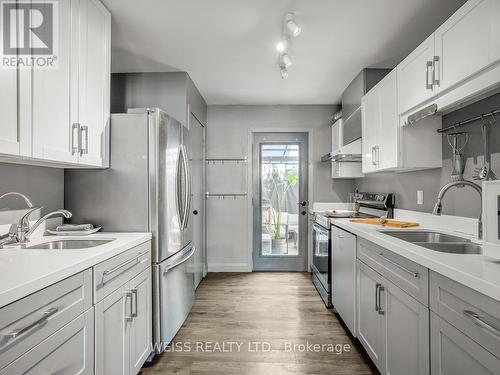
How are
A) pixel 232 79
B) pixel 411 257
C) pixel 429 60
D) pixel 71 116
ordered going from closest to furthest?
pixel 411 257 < pixel 71 116 < pixel 429 60 < pixel 232 79

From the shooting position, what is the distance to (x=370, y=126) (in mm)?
2807

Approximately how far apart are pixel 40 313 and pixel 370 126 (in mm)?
2808

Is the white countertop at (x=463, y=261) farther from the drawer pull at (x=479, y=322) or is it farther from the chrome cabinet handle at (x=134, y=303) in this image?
the chrome cabinet handle at (x=134, y=303)

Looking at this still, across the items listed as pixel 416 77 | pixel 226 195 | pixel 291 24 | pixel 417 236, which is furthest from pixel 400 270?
pixel 226 195

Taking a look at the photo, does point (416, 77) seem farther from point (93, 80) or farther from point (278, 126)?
point (278, 126)

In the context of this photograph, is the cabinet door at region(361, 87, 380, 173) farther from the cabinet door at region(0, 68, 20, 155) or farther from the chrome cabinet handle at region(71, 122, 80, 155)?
the cabinet door at region(0, 68, 20, 155)

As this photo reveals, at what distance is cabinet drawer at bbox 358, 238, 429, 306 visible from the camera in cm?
132

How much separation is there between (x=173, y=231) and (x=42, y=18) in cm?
155

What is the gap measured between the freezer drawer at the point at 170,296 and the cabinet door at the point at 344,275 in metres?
1.40

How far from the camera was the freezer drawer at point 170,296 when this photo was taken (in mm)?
2109

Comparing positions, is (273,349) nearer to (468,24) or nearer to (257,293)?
(257,293)

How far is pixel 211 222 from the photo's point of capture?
4.39 metres

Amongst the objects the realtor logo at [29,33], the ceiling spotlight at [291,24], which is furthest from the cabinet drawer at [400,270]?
the realtor logo at [29,33]

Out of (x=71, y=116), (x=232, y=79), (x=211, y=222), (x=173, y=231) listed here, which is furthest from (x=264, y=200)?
(x=71, y=116)
